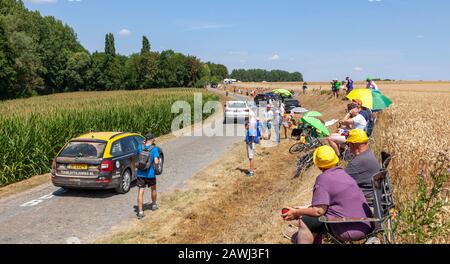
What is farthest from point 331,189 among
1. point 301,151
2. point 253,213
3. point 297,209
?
point 301,151

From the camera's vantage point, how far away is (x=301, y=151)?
15.7m

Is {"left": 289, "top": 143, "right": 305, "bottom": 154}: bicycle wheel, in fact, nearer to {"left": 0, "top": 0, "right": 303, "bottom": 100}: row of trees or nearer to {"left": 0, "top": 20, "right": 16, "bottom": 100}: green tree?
{"left": 0, "top": 20, "right": 16, "bottom": 100}: green tree

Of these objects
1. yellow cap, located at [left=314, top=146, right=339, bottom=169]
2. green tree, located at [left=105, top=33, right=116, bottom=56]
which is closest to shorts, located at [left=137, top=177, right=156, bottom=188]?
yellow cap, located at [left=314, top=146, right=339, bottom=169]

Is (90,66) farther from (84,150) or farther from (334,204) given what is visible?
(334,204)

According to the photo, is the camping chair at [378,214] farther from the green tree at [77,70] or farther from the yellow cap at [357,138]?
the green tree at [77,70]

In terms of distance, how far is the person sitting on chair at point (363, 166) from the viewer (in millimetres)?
5521

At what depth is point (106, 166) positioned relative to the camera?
9914 millimetres

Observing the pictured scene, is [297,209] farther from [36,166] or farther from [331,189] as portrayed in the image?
[36,166]

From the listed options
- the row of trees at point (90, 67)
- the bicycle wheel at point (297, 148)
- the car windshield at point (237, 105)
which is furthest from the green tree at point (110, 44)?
the bicycle wheel at point (297, 148)

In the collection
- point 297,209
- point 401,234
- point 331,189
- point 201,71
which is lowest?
point 401,234

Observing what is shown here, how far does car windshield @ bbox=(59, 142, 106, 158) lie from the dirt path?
1.23 metres

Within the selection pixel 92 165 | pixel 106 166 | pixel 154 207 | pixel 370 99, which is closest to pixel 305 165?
pixel 370 99

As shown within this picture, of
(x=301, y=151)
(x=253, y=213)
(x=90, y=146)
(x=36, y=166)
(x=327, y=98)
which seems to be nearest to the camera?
(x=253, y=213)
